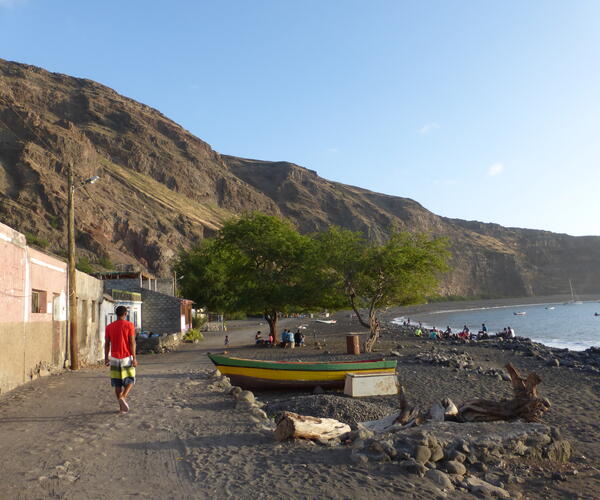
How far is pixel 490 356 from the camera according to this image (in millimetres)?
29672

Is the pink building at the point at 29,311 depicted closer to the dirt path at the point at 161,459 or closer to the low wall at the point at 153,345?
the dirt path at the point at 161,459

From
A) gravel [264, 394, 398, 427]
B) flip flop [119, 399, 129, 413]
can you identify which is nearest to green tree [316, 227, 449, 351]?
gravel [264, 394, 398, 427]

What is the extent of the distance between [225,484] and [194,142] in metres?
178

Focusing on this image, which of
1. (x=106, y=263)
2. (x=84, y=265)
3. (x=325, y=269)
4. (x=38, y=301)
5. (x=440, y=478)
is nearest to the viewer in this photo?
(x=440, y=478)

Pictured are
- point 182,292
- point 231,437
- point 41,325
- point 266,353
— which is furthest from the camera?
point 182,292

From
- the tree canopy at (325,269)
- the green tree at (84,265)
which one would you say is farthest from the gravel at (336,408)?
the green tree at (84,265)

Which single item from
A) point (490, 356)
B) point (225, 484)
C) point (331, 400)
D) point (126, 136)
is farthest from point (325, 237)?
point (126, 136)

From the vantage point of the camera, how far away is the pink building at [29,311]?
11.6 meters

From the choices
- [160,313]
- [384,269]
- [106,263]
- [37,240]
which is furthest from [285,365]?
[106,263]

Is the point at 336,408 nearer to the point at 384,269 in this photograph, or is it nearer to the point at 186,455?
the point at 186,455

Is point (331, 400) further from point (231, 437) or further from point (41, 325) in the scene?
point (41, 325)

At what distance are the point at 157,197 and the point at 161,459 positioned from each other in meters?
A: 119

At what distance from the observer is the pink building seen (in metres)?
11.6

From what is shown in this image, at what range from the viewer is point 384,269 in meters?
26.1
